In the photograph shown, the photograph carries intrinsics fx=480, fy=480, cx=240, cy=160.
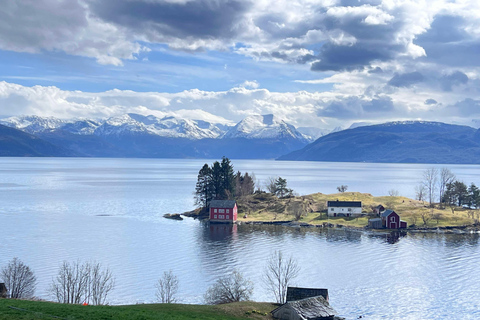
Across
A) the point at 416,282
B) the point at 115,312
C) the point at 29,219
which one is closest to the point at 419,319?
the point at 416,282

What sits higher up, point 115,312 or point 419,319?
point 115,312

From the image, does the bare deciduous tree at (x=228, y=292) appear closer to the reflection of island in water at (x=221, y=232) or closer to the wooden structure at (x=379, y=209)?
the reflection of island in water at (x=221, y=232)

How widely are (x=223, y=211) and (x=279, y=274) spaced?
6735 cm

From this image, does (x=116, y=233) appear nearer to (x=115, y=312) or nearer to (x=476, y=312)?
(x=115, y=312)

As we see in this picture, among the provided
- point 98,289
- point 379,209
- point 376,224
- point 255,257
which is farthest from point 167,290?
point 379,209

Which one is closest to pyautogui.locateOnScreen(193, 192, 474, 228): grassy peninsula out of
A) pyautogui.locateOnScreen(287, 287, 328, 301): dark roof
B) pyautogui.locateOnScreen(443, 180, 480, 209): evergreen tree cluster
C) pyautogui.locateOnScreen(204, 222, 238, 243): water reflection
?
pyautogui.locateOnScreen(443, 180, 480, 209): evergreen tree cluster

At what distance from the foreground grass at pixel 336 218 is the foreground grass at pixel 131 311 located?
84132 millimetres

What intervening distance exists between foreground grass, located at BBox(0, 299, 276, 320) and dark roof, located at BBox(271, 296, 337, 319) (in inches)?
107

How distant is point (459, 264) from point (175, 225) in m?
70.3

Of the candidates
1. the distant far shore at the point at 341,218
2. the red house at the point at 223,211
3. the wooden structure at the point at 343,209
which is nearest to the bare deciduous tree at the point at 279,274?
the red house at the point at 223,211

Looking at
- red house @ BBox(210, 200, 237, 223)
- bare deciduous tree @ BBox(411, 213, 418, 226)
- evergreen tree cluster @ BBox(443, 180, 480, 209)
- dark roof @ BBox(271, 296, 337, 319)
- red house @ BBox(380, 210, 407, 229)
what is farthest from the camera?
evergreen tree cluster @ BBox(443, 180, 480, 209)

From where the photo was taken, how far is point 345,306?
198 feet

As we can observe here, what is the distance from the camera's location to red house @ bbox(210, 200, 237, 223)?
436 feet

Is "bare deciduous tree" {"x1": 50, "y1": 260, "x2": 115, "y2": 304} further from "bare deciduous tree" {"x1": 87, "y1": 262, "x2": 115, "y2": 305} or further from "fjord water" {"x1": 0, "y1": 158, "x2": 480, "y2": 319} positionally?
"fjord water" {"x1": 0, "y1": 158, "x2": 480, "y2": 319}
